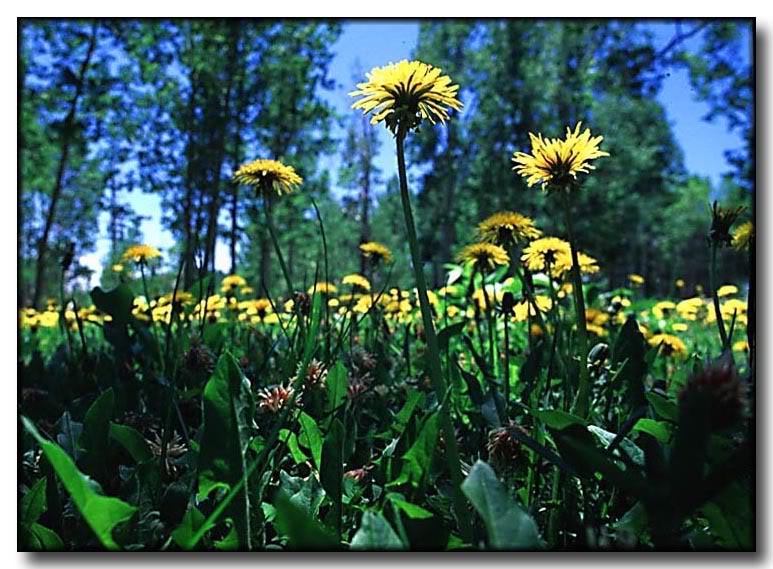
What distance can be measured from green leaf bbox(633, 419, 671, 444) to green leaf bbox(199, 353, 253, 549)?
470 millimetres

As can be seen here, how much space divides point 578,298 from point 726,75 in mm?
853

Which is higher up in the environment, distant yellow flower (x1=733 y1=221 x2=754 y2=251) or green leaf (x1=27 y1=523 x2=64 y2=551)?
distant yellow flower (x1=733 y1=221 x2=754 y2=251)

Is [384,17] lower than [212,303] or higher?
higher

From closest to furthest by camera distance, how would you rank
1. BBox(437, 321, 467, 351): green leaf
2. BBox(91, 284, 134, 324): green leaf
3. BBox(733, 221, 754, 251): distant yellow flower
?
1. BBox(733, 221, 754, 251): distant yellow flower
2. BBox(437, 321, 467, 351): green leaf
3. BBox(91, 284, 134, 324): green leaf

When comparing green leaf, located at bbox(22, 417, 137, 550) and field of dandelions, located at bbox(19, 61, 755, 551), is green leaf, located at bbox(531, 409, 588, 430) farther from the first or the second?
green leaf, located at bbox(22, 417, 137, 550)

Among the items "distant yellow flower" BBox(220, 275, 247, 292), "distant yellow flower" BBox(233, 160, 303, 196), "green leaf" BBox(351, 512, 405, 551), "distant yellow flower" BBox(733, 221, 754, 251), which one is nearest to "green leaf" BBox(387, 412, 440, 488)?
"green leaf" BBox(351, 512, 405, 551)

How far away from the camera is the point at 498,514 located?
57 centimetres

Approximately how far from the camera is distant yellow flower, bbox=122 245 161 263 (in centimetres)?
154

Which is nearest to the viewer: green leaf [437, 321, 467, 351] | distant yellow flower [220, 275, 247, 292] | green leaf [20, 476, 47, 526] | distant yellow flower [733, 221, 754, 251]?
green leaf [20, 476, 47, 526]

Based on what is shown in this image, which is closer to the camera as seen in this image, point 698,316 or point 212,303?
point 212,303

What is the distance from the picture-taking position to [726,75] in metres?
1.34
